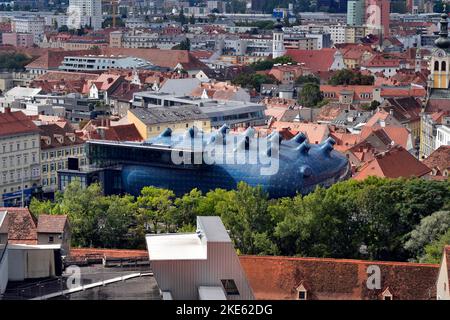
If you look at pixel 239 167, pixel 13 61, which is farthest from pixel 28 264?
pixel 13 61

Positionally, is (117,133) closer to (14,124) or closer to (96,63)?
(14,124)

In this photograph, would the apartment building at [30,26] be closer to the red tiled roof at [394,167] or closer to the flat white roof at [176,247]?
the red tiled roof at [394,167]

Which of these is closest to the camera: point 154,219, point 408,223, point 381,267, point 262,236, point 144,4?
point 381,267

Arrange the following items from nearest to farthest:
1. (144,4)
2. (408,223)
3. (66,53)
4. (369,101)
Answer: (408,223) → (369,101) → (66,53) → (144,4)

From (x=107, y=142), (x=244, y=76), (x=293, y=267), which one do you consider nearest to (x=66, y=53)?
(x=244, y=76)

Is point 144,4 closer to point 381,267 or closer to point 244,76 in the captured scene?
point 244,76
